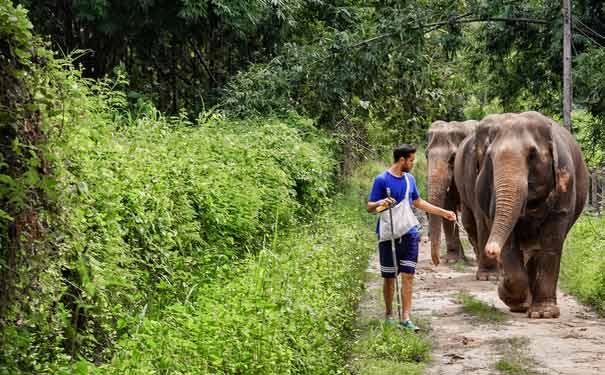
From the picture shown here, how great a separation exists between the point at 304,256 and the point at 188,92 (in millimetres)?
11553

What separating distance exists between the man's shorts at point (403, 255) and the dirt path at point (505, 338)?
739 mm

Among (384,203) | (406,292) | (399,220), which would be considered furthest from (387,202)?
(406,292)

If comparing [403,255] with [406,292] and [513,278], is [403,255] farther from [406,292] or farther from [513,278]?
[513,278]

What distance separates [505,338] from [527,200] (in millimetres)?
1872

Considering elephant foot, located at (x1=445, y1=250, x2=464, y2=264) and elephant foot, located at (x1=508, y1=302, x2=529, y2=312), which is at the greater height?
elephant foot, located at (x1=508, y1=302, x2=529, y2=312)

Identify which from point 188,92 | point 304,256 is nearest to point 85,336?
point 304,256

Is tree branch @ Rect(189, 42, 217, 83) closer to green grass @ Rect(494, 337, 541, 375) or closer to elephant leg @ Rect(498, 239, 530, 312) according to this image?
elephant leg @ Rect(498, 239, 530, 312)

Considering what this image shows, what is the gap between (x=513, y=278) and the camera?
1074cm

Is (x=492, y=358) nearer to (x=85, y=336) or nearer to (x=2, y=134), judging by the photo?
(x=85, y=336)

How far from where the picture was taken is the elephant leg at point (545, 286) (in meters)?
11.1

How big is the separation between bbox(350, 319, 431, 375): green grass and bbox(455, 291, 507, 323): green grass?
1.56 meters

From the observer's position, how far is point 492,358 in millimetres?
8938

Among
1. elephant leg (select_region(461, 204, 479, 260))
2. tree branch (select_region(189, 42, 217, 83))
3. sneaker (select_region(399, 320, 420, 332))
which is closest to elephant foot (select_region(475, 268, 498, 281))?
elephant leg (select_region(461, 204, 479, 260))

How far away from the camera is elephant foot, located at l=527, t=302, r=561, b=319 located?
11086 millimetres
